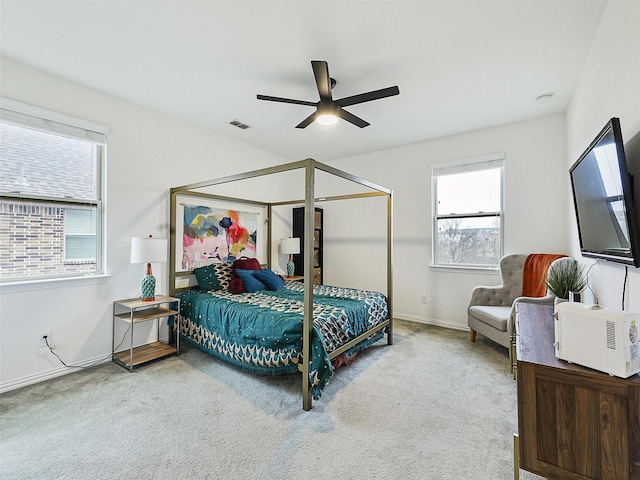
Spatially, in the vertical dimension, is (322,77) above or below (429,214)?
above

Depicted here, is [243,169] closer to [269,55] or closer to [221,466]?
[269,55]

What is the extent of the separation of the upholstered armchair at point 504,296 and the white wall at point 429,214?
0.88ft

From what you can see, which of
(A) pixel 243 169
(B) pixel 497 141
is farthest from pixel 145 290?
(B) pixel 497 141

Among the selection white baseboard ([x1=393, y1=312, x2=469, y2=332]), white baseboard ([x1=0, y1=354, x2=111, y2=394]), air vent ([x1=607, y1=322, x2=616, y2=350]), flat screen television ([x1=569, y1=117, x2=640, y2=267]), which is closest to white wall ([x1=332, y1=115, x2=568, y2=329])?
white baseboard ([x1=393, y1=312, x2=469, y2=332])

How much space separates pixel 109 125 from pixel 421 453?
3.86 m

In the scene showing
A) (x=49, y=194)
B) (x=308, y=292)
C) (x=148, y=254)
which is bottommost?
(x=308, y=292)

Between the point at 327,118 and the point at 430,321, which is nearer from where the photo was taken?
the point at 327,118

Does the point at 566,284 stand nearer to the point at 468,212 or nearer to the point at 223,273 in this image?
the point at 468,212

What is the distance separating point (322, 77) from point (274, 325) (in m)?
1.97

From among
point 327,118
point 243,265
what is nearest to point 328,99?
point 327,118

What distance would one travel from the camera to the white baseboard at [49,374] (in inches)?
93.0

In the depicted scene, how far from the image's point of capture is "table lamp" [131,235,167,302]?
2848 millimetres

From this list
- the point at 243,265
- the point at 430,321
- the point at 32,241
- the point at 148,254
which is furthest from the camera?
the point at 430,321

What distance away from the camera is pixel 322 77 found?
7.04 feet
